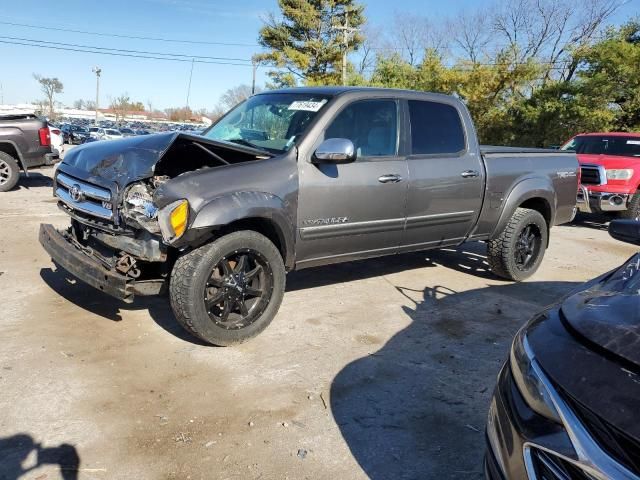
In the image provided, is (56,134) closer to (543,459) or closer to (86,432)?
(86,432)

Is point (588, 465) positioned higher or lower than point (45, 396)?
higher

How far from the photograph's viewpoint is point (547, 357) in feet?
5.99

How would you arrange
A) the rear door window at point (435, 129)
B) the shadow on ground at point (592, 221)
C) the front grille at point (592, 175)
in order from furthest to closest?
the shadow on ground at point (592, 221) → the front grille at point (592, 175) → the rear door window at point (435, 129)

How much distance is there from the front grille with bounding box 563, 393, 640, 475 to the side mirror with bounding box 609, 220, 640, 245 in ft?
4.80

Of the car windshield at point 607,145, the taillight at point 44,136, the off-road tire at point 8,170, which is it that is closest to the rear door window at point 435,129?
the car windshield at point 607,145

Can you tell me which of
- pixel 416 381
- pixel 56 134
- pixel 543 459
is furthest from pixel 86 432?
pixel 56 134

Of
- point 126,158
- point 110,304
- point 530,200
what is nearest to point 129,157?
point 126,158

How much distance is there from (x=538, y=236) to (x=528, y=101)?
1740cm

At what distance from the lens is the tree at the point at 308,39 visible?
98.8 ft

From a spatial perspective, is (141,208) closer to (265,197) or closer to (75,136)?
(265,197)

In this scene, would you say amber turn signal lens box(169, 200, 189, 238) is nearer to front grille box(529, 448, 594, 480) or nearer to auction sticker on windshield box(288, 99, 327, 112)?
auction sticker on windshield box(288, 99, 327, 112)

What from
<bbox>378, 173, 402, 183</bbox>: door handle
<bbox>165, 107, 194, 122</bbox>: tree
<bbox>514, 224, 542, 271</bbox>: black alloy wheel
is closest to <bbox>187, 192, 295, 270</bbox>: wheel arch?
<bbox>378, 173, 402, 183</bbox>: door handle

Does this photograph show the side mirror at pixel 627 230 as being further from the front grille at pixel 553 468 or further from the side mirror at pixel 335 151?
the side mirror at pixel 335 151

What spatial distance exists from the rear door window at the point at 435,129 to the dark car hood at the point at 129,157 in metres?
1.61
